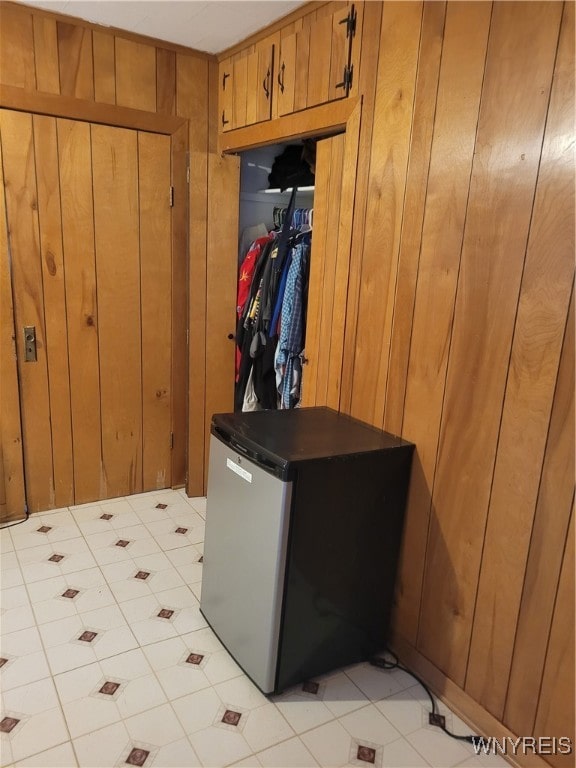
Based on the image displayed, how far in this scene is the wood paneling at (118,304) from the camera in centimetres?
280

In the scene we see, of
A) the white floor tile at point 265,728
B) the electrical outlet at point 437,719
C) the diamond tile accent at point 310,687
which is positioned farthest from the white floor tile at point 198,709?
the electrical outlet at point 437,719

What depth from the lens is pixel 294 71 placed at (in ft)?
7.68

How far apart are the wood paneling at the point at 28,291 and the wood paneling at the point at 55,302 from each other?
3cm

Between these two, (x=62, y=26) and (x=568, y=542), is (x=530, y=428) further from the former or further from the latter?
(x=62, y=26)

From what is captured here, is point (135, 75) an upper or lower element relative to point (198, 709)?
upper

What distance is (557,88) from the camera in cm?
140

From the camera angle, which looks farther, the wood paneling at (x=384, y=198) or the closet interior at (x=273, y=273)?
the closet interior at (x=273, y=273)

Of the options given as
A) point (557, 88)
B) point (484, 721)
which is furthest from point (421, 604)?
point (557, 88)

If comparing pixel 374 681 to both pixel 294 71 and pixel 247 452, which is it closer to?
pixel 247 452

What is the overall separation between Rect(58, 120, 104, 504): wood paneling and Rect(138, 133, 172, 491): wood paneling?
266mm

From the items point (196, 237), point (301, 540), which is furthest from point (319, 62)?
point (301, 540)

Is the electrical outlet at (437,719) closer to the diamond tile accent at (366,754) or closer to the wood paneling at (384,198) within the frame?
the diamond tile accent at (366,754)

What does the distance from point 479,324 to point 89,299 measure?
2.07m

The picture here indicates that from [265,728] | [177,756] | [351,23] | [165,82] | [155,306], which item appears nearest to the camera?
[177,756]
